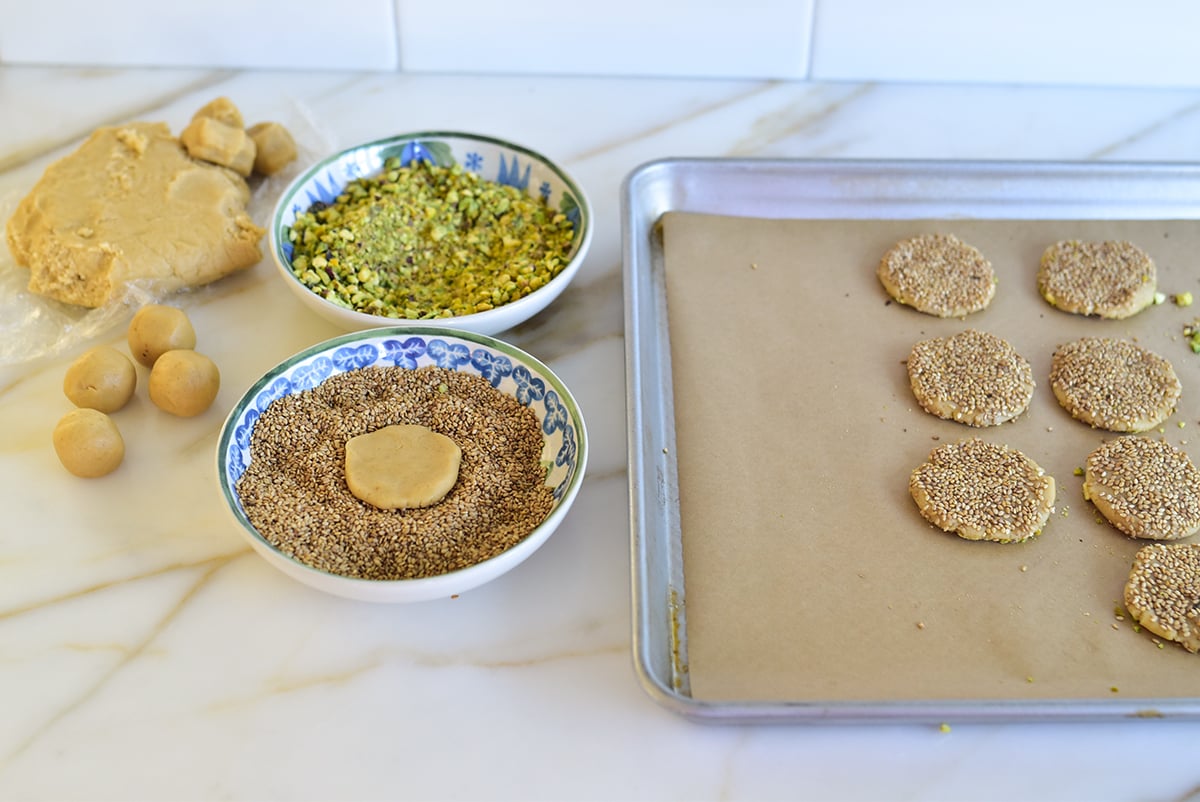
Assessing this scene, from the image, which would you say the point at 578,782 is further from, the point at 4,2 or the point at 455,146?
the point at 4,2

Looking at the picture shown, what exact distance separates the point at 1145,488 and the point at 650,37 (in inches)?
39.4

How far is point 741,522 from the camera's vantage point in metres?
0.97

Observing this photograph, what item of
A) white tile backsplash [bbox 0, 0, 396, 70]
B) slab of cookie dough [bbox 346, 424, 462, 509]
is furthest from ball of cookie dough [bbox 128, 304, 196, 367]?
white tile backsplash [bbox 0, 0, 396, 70]

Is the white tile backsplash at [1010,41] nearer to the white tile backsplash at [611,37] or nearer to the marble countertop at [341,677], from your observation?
the white tile backsplash at [611,37]

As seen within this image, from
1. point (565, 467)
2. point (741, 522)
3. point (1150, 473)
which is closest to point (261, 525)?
point (565, 467)

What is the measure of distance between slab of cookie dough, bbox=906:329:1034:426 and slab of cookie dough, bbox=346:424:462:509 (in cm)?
52

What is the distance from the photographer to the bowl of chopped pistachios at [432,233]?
1.12 metres

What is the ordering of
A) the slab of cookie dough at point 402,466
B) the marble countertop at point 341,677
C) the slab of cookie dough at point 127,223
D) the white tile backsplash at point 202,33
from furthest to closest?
1. the white tile backsplash at point 202,33
2. the slab of cookie dough at point 127,223
3. the slab of cookie dough at point 402,466
4. the marble countertop at point 341,677

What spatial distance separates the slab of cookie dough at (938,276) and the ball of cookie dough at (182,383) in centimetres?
79

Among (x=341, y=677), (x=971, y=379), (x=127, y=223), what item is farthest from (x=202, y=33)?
(x=971, y=379)

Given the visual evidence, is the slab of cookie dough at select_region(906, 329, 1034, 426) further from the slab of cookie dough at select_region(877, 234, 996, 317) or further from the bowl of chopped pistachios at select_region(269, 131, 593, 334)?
the bowl of chopped pistachios at select_region(269, 131, 593, 334)

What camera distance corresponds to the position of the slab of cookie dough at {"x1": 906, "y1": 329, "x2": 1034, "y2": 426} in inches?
42.8

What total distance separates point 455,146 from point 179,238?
→ 0.36 m

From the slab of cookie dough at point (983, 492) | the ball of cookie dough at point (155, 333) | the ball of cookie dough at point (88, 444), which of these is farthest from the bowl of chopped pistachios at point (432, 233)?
the slab of cookie dough at point (983, 492)
